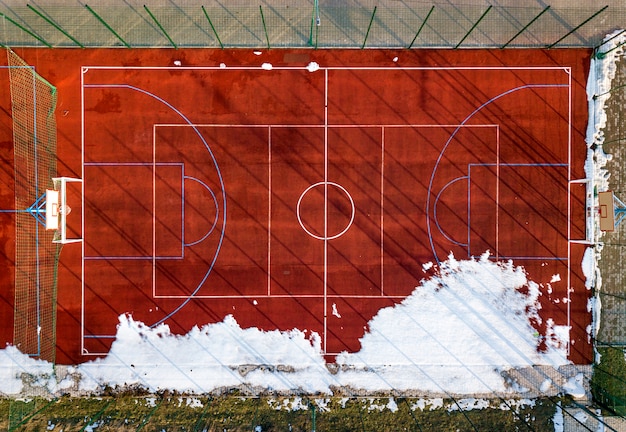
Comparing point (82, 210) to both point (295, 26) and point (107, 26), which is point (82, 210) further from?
point (295, 26)

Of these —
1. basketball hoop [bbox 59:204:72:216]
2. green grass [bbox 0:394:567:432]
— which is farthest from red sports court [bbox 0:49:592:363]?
green grass [bbox 0:394:567:432]

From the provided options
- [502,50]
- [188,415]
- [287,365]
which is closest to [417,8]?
[502,50]

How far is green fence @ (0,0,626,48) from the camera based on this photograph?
12.6m

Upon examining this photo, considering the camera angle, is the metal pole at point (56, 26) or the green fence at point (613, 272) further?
the green fence at point (613, 272)

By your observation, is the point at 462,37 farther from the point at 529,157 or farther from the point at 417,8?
the point at 529,157

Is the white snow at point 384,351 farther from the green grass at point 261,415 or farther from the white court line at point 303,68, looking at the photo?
the white court line at point 303,68

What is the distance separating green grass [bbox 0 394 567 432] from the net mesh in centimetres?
178

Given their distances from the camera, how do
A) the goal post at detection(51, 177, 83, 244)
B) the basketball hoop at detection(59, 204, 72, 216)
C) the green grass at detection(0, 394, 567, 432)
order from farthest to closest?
1. the green grass at detection(0, 394, 567, 432)
2. the basketball hoop at detection(59, 204, 72, 216)
3. the goal post at detection(51, 177, 83, 244)

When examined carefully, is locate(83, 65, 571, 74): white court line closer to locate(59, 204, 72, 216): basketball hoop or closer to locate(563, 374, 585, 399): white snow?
Answer: locate(59, 204, 72, 216): basketball hoop

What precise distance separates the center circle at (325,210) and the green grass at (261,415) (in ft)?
15.5

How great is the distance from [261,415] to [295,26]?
10906 millimetres

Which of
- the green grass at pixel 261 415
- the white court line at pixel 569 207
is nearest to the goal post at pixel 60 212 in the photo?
the green grass at pixel 261 415

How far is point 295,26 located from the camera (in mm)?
12625

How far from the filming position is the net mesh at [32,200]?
12.6m
